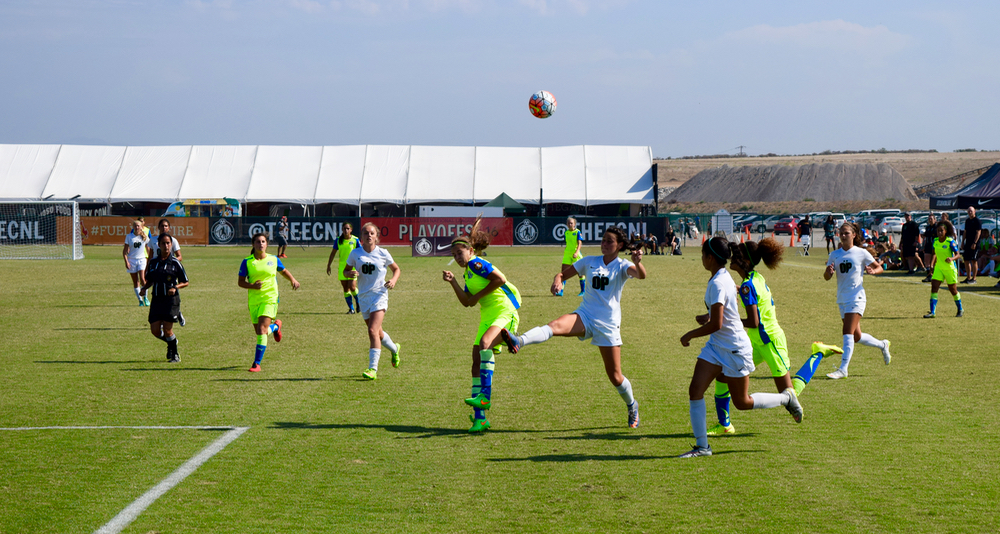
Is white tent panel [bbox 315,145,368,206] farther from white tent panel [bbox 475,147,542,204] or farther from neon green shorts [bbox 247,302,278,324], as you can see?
neon green shorts [bbox 247,302,278,324]

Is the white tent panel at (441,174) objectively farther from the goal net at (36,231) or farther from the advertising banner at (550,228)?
the goal net at (36,231)

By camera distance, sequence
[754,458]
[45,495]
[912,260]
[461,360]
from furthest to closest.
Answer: [912,260]
[461,360]
[754,458]
[45,495]

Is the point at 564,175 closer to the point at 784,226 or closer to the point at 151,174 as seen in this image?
the point at 784,226

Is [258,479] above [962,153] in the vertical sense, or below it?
below

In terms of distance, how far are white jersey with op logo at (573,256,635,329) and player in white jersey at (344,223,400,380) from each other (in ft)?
11.9

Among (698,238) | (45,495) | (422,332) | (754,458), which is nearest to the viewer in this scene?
(45,495)

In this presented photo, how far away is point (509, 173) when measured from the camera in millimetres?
61062

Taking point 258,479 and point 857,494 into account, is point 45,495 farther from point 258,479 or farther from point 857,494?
point 857,494

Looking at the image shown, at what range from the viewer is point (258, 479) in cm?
621

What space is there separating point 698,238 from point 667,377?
49.5 metres

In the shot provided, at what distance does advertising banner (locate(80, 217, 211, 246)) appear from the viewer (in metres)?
50.9

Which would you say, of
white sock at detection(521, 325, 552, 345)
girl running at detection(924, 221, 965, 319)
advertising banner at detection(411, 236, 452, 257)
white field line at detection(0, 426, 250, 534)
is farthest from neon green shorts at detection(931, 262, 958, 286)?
advertising banner at detection(411, 236, 452, 257)

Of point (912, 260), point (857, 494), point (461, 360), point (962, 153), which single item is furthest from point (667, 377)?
point (962, 153)

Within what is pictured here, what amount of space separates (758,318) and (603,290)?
4.50 feet
